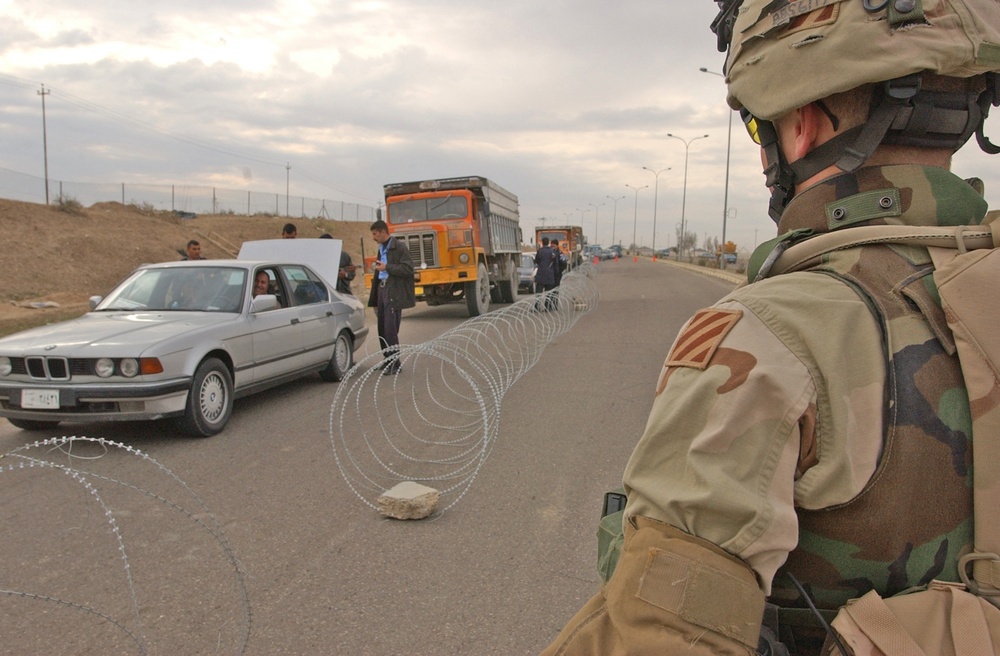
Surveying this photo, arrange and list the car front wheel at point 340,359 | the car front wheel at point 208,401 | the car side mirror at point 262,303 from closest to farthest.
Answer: the car front wheel at point 208,401
the car side mirror at point 262,303
the car front wheel at point 340,359

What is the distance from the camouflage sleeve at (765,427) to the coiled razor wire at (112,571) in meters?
2.24

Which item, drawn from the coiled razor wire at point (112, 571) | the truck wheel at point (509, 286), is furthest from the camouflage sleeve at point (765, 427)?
the truck wheel at point (509, 286)

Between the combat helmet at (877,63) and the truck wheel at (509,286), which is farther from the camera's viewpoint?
the truck wheel at (509,286)

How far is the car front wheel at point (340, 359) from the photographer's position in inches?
354

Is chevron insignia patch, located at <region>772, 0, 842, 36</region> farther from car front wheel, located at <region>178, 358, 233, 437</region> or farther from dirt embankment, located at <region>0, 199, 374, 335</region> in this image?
dirt embankment, located at <region>0, 199, 374, 335</region>

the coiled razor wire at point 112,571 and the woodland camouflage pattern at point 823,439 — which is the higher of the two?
the woodland camouflage pattern at point 823,439

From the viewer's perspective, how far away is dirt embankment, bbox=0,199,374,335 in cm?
2161

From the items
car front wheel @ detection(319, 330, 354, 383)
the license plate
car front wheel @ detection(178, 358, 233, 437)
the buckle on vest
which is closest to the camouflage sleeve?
the buckle on vest

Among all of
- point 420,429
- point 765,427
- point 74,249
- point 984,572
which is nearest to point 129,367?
point 420,429

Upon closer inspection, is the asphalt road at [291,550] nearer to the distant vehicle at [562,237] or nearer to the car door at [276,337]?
the car door at [276,337]

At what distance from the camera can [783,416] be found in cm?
105

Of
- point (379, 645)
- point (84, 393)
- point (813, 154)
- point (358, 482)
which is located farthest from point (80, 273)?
point (813, 154)

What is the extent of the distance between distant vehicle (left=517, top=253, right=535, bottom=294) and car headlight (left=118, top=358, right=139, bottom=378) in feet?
72.5

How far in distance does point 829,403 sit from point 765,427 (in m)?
0.12
